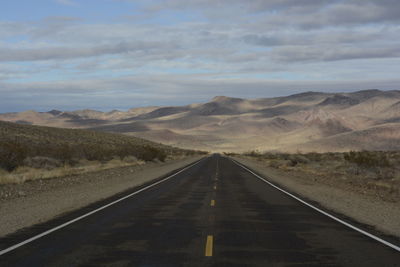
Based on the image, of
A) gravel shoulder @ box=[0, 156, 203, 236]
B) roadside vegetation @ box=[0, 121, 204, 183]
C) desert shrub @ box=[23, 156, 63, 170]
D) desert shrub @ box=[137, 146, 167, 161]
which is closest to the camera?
gravel shoulder @ box=[0, 156, 203, 236]

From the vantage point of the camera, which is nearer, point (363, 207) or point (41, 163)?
point (363, 207)

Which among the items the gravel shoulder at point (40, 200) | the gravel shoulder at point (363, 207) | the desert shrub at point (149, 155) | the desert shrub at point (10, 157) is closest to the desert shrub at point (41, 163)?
the desert shrub at point (10, 157)

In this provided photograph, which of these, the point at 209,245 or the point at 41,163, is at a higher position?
the point at 209,245

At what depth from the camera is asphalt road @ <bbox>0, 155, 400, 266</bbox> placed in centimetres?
781

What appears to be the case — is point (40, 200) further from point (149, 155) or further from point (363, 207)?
point (149, 155)

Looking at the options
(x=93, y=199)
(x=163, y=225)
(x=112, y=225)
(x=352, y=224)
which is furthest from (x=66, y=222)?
(x=352, y=224)

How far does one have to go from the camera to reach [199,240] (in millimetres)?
9555

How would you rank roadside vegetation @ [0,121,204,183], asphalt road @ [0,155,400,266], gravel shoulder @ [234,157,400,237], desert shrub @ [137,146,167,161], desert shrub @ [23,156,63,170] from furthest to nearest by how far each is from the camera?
1. desert shrub @ [137,146,167,161]
2. desert shrub @ [23,156,63,170]
3. roadside vegetation @ [0,121,204,183]
4. gravel shoulder @ [234,157,400,237]
5. asphalt road @ [0,155,400,266]

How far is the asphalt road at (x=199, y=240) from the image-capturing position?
7.81 m

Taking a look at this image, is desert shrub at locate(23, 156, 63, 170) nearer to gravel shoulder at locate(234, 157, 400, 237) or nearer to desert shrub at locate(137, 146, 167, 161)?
desert shrub at locate(137, 146, 167, 161)

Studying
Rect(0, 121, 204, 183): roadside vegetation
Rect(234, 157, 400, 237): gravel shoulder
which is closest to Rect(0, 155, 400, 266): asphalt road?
Rect(234, 157, 400, 237): gravel shoulder

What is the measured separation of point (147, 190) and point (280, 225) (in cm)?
1045

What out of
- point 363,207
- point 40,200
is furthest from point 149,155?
point 363,207

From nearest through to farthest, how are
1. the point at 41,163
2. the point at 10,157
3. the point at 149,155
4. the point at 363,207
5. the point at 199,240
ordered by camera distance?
1. the point at 199,240
2. the point at 363,207
3. the point at 10,157
4. the point at 41,163
5. the point at 149,155
